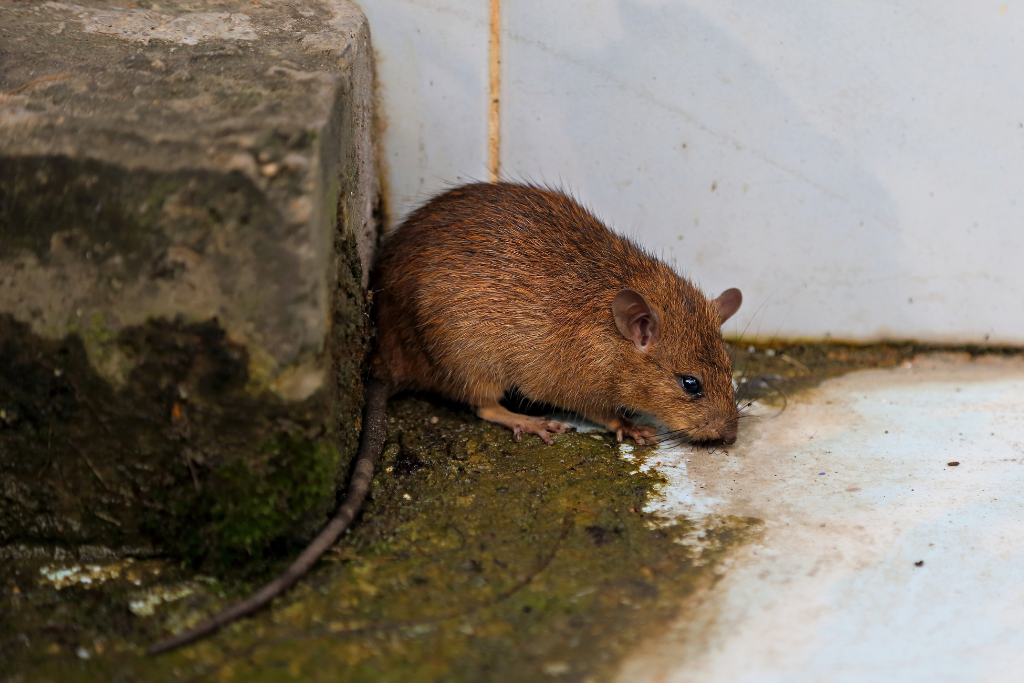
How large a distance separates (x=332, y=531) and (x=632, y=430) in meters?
1.81

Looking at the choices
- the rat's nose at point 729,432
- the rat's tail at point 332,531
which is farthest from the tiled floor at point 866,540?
the rat's tail at point 332,531

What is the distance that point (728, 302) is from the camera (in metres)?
4.75

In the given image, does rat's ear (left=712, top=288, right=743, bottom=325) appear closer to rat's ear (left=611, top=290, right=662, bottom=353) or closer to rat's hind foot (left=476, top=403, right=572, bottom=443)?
rat's ear (left=611, top=290, right=662, bottom=353)

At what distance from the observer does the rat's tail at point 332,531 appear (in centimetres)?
294

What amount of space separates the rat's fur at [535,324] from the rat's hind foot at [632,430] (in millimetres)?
12

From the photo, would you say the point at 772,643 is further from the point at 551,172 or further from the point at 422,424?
the point at 551,172

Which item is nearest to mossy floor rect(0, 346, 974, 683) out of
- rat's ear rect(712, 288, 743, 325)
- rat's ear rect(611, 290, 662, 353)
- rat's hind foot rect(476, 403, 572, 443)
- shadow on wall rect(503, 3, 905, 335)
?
rat's hind foot rect(476, 403, 572, 443)

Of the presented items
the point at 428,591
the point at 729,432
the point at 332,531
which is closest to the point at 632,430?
the point at 729,432

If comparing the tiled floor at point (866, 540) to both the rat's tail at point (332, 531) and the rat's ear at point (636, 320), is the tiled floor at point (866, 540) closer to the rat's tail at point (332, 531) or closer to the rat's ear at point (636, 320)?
the rat's ear at point (636, 320)

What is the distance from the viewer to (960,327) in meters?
5.37

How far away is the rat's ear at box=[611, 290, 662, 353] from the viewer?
4.19m

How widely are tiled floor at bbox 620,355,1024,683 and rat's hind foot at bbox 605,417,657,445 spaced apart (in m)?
0.20

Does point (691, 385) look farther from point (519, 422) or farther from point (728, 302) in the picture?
point (519, 422)

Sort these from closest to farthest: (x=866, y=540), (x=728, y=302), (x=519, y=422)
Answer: (x=866, y=540)
(x=519, y=422)
(x=728, y=302)
